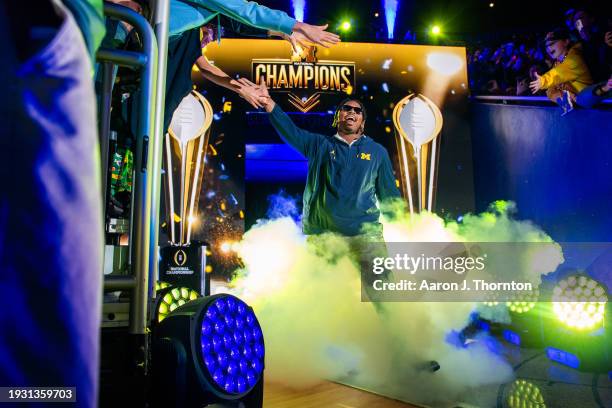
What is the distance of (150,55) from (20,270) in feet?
2.58

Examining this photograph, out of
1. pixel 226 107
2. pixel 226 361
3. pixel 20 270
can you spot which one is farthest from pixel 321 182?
pixel 20 270

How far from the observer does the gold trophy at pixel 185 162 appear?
4922 mm

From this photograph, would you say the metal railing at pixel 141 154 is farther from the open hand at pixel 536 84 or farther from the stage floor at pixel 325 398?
the open hand at pixel 536 84

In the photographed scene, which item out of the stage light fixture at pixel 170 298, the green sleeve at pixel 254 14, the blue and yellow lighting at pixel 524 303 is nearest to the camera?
the green sleeve at pixel 254 14

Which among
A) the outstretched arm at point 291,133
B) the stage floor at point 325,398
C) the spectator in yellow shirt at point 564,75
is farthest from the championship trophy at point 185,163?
the spectator in yellow shirt at point 564,75

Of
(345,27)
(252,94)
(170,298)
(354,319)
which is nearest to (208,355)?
(170,298)

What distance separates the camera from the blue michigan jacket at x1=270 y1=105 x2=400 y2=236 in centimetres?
495

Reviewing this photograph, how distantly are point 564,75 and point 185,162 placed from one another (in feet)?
14.7

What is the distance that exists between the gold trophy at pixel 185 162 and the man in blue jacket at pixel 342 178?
0.76 meters

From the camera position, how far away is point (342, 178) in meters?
5.00

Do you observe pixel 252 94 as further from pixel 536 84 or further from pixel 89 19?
pixel 89 19

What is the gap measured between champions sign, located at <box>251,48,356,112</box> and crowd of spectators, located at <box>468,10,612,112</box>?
67.0 inches

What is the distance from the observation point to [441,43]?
5562 mm

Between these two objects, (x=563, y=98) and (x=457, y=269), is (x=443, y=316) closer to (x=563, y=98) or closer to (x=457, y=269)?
(x=457, y=269)
